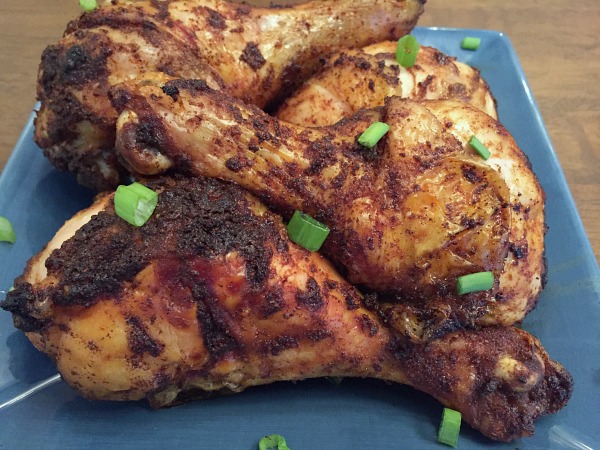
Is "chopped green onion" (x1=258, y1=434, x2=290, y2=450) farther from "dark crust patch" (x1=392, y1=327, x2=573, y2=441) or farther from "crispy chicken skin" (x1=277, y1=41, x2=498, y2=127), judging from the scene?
"crispy chicken skin" (x1=277, y1=41, x2=498, y2=127)

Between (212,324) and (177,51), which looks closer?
(212,324)

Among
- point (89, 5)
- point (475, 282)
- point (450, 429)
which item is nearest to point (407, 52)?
point (475, 282)

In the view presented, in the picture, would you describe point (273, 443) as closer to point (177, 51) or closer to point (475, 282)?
point (475, 282)

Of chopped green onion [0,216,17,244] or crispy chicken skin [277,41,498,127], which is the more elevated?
crispy chicken skin [277,41,498,127]

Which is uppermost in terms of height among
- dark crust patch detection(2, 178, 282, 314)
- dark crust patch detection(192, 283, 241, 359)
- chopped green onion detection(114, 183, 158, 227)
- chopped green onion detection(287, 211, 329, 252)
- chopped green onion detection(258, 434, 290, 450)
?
chopped green onion detection(114, 183, 158, 227)

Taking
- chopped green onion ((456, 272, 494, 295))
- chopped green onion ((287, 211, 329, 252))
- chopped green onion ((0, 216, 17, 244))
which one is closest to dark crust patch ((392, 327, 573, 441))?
chopped green onion ((456, 272, 494, 295))

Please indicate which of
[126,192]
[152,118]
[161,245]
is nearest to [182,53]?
[152,118]

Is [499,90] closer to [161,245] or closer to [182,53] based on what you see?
[182,53]
